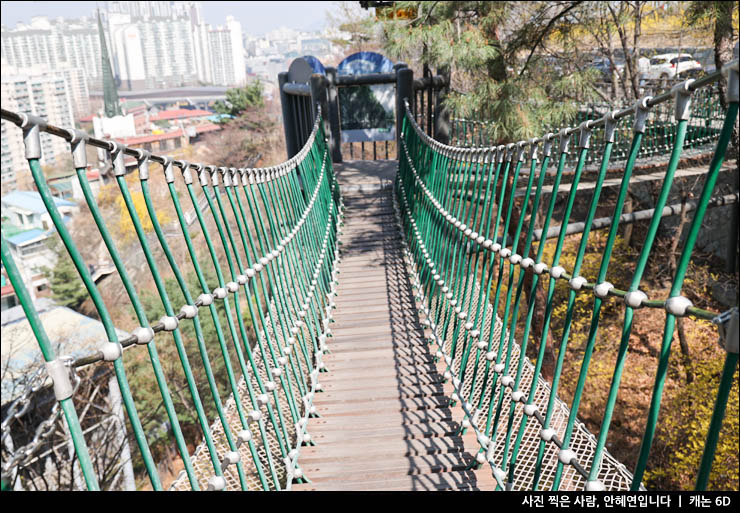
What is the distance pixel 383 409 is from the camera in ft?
8.70

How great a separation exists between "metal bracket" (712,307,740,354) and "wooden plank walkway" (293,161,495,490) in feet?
4.83

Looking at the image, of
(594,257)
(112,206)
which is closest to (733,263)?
(594,257)

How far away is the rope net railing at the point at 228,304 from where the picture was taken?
937 mm

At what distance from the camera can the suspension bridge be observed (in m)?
0.99

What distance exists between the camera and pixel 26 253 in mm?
29172

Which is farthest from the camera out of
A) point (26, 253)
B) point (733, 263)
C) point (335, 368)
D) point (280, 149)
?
point (26, 253)

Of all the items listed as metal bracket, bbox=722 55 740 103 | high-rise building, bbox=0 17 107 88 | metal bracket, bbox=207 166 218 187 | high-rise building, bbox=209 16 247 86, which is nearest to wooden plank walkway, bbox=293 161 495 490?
metal bracket, bbox=207 166 218 187

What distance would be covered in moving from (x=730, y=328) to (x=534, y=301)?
1.00m

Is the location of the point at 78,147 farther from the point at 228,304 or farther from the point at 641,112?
the point at 641,112

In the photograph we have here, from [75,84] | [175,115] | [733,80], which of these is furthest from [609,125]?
[75,84]

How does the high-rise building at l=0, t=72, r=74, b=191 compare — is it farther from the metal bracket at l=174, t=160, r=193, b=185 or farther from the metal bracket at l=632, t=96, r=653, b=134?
the metal bracket at l=632, t=96, r=653, b=134

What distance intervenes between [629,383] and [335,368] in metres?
7.15

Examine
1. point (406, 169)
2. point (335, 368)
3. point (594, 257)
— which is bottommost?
point (594, 257)
